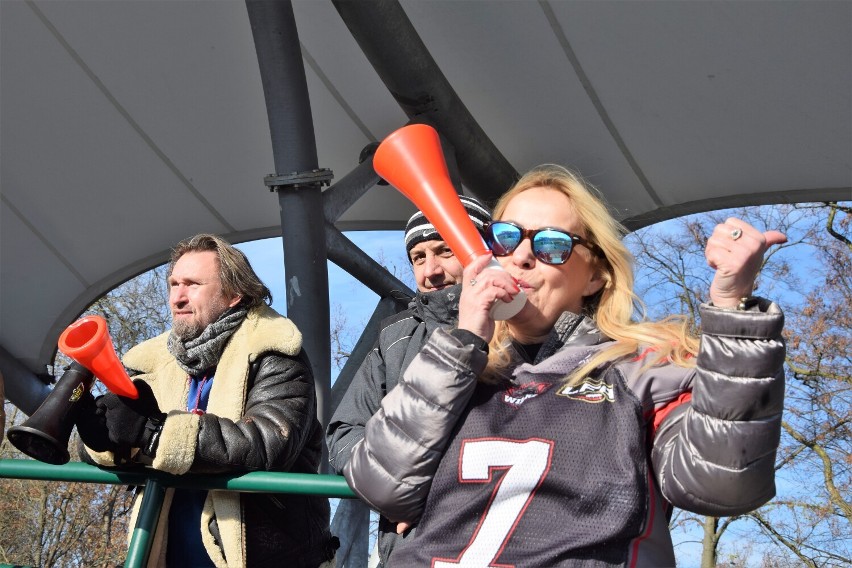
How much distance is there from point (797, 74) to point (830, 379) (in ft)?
25.8

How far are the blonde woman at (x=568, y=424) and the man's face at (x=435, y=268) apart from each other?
3.05ft

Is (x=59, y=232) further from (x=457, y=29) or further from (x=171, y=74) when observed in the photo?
(x=457, y=29)

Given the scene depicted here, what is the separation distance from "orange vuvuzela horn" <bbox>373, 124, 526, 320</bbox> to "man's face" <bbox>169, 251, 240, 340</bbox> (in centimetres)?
90

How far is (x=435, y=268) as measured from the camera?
9.49ft

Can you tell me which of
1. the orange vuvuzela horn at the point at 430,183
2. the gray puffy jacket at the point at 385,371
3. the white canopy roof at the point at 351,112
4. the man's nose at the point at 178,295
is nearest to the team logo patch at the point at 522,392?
the orange vuvuzela horn at the point at 430,183

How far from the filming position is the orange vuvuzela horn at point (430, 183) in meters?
1.92

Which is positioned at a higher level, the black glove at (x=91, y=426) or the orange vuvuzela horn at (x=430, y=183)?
the orange vuvuzela horn at (x=430, y=183)

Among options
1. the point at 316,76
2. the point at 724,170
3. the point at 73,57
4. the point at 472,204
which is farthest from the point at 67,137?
the point at 472,204

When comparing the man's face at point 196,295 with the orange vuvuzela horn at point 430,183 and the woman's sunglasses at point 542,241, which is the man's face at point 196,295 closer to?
the orange vuvuzela horn at point 430,183

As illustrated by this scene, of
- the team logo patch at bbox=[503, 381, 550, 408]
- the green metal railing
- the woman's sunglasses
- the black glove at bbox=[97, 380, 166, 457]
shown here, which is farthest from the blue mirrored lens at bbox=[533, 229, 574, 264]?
the black glove at bbox=[97, 380, 166, 457]

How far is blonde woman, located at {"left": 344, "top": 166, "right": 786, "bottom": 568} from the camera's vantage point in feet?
4.94

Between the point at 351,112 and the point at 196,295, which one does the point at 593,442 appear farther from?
the point at 351,112

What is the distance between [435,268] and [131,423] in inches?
38.3

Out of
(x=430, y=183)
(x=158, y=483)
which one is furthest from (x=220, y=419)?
(x=430, y=183)
